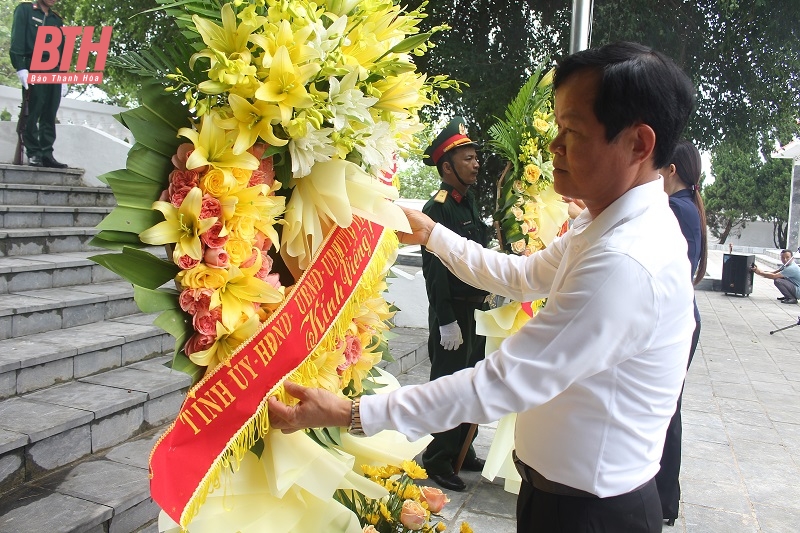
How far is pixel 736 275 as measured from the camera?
1355cm

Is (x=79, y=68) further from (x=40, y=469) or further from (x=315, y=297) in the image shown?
(x=315, y=297)

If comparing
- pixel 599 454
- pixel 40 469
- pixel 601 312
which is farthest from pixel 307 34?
pixel 40 469

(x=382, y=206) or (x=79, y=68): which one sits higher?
(x=79, y=68)

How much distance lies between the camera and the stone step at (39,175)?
21.0ft

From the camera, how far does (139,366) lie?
408 centimetres

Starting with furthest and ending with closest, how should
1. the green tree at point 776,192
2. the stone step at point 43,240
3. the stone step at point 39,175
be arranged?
the green tree at point 776,192 < the stone step at point 39,175 < the stone step at point 43,240

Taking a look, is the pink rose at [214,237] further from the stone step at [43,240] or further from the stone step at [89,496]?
the stone step at [43,240]

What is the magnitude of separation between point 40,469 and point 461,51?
242 inches

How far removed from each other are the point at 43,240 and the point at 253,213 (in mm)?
4518

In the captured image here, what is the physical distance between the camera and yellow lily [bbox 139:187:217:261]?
1.43 metres

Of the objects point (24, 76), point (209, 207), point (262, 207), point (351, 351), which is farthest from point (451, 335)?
point (24, 76)

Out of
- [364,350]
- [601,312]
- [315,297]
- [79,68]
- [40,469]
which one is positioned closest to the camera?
[601,312]

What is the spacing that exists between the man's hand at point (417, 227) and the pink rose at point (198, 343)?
3.16 feet

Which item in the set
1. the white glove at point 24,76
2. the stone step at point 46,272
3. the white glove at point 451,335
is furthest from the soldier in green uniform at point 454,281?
the white glove at point 24,76
